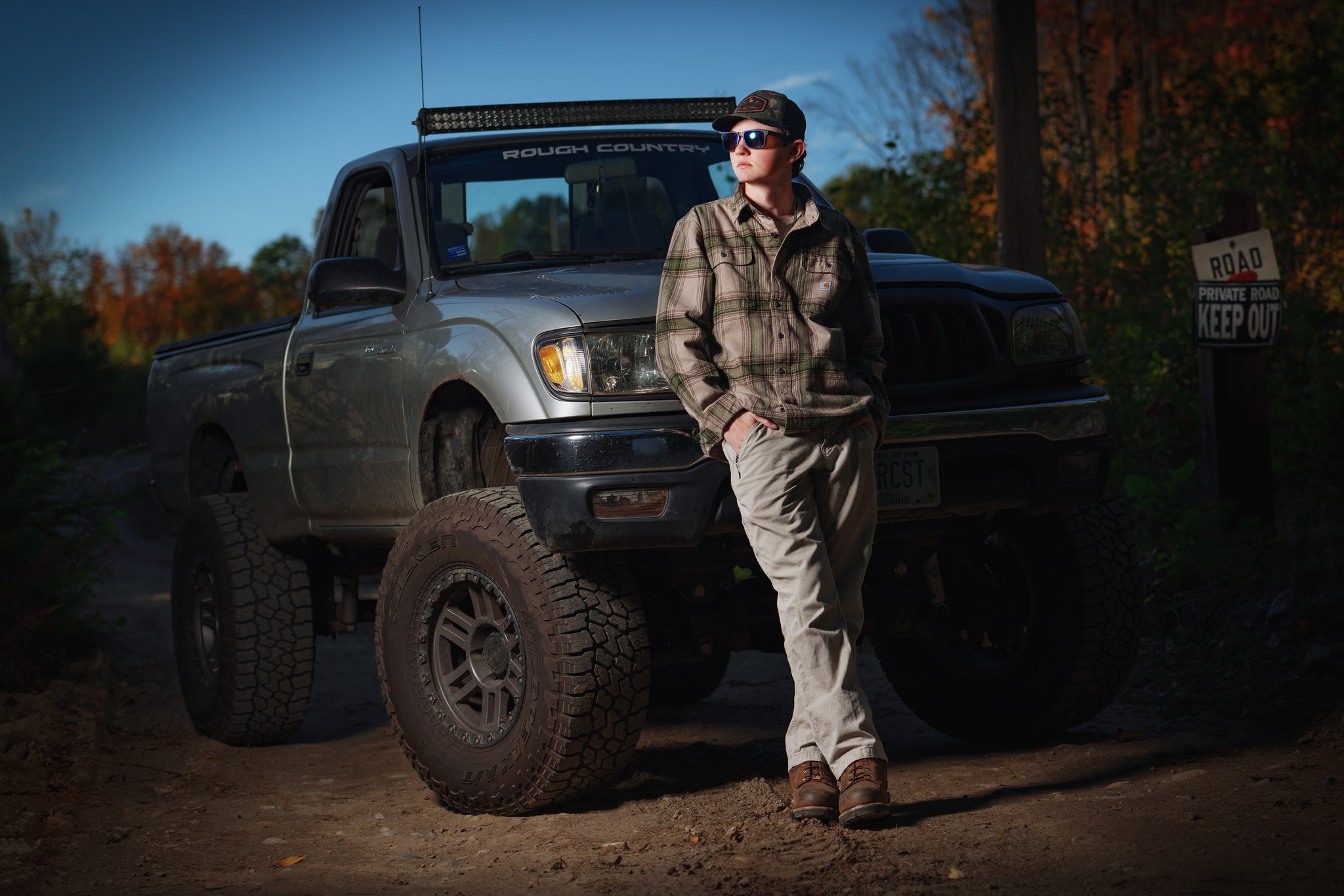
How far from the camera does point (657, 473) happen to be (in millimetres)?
3943

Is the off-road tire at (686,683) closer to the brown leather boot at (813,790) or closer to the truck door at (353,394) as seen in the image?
the truck door at (353,394)

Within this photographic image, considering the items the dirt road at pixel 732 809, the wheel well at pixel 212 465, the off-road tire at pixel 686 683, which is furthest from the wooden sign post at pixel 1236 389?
the wheel well at pixel 212 465

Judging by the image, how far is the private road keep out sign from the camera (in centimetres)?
669

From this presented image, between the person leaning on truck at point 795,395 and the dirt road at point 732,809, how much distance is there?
11.8 inches

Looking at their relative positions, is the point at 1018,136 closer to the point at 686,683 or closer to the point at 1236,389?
the point at 1236,389

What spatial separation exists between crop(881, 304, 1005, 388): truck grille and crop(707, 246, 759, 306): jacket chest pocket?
0.64 m

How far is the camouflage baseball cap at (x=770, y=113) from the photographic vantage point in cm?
387

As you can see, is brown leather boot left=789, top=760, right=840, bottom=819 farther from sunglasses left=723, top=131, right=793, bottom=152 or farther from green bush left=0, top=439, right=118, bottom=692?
green bush left=0, top=439, right=118, bottom=692

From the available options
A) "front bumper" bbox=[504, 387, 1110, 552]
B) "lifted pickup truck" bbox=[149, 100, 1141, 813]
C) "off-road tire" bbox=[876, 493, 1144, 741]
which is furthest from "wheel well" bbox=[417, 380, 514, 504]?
"off-road tire" bbox=[876, 493, 1144, 741]

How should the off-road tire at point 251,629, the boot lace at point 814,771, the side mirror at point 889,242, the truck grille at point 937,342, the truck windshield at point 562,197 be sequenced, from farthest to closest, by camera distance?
the off-road tire at point 251,629, the side mirror at point 889,242, the truck windshield at point 562,197, the truck grille at point 937,342, the boot lace at point 814,771

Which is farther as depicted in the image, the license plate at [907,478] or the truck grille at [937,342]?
the truck grille at [937,342]

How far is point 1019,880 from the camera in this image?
3412 mm

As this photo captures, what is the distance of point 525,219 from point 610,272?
988mm

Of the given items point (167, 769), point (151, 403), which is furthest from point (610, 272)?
point (151, 403)
